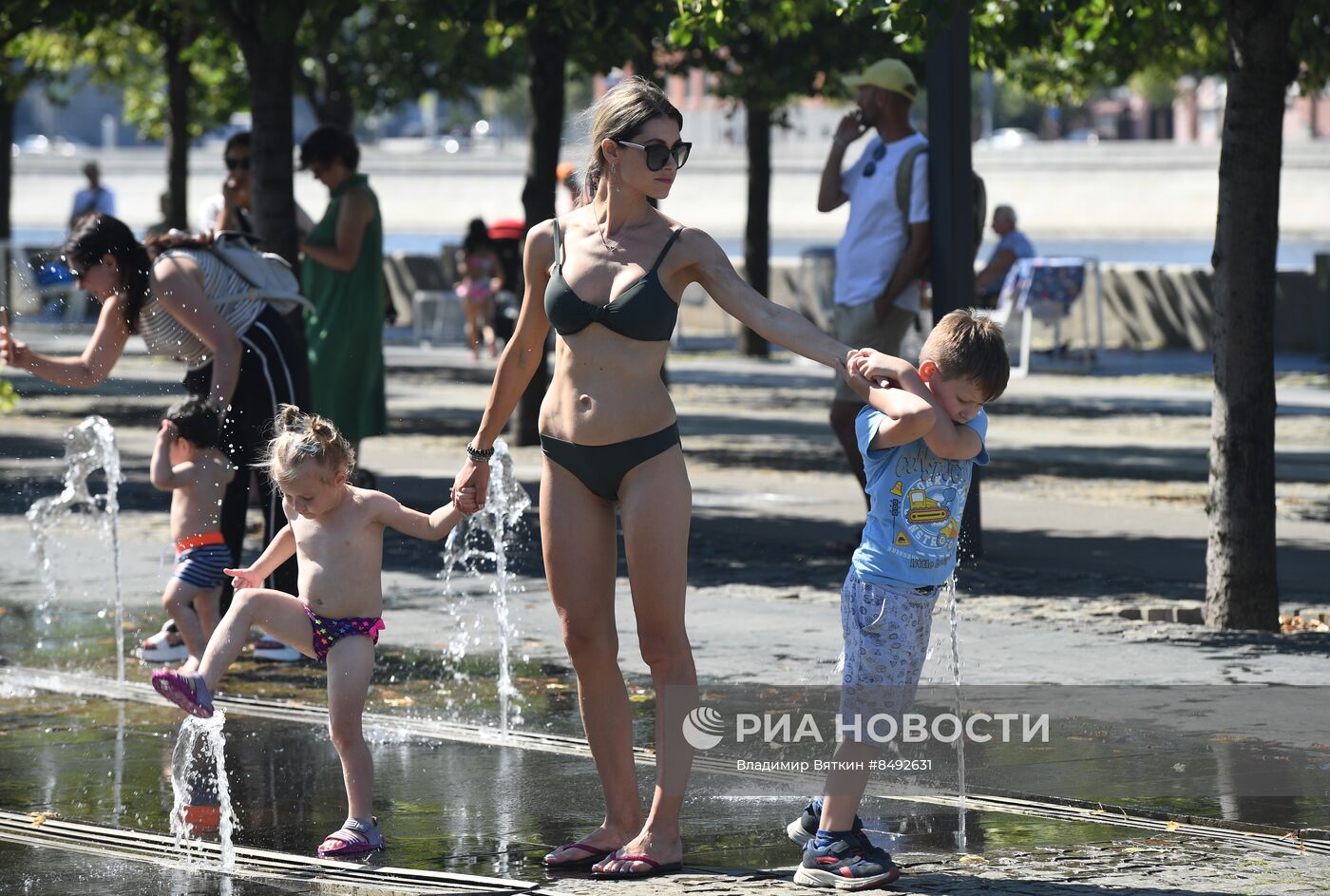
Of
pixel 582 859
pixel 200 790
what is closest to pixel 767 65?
pixel 200 790

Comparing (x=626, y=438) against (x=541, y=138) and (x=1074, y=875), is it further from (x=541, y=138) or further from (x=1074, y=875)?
(x=541, y=138)

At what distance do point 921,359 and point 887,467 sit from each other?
10.5 inches

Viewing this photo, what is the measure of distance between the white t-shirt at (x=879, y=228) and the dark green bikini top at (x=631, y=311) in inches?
180

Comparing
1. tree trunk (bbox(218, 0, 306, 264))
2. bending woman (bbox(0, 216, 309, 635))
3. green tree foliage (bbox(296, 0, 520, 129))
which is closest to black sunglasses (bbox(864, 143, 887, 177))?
bending woman (bbox(0, 216, 309, 635))

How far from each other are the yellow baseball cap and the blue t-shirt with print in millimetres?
4666

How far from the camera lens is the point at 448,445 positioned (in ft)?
49.1

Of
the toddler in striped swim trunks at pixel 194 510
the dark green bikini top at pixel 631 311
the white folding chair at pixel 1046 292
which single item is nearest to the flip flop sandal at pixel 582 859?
the dark green bikini top at pixel 631 311

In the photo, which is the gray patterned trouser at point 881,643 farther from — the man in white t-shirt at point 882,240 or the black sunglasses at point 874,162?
the black sunglasses at point 874,162

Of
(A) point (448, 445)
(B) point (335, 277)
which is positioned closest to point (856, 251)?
(B) point (335, 277)

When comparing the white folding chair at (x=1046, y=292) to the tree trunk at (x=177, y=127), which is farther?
the white folding chair at (x=1046, y=292)

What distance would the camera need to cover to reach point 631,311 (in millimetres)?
5004

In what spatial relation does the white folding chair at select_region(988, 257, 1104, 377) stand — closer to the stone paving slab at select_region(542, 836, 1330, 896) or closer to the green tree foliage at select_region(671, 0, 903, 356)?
the green tree foliage at select_region(671, 0, 903, 356)

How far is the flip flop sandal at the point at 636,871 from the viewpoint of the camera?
4969 millimetres

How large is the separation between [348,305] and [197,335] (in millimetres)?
1745
